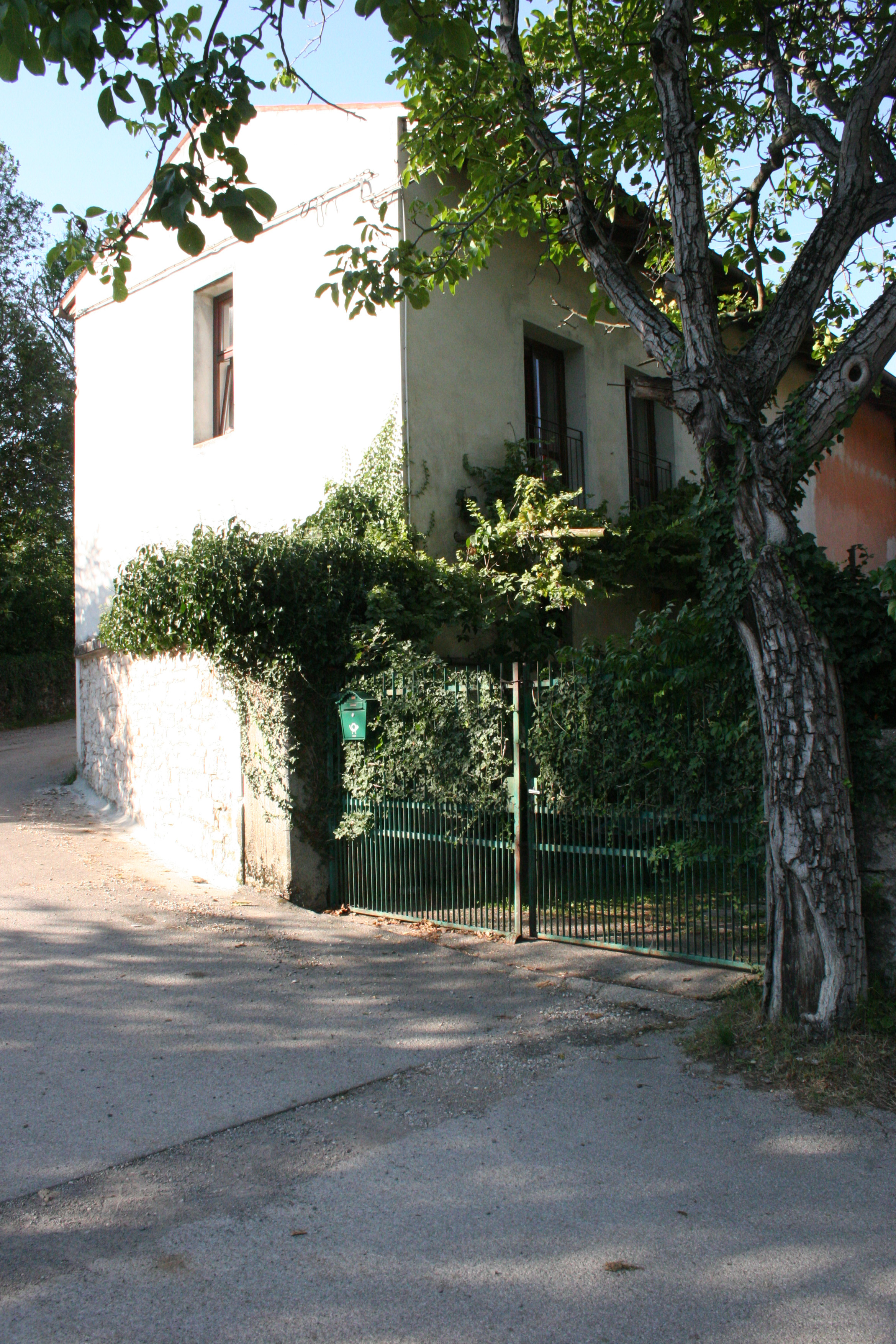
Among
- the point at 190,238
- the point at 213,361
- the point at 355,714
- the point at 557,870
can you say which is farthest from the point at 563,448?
the point at 190,238

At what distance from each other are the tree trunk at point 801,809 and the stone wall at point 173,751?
574 centimetres

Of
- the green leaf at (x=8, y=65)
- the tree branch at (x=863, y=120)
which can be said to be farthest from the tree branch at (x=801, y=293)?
the green leaf at (x=8, y=65)

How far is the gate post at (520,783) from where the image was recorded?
23.1 ft

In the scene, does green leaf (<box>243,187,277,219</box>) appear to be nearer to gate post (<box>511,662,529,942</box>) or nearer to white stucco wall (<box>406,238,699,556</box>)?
gate post (<box>511,662,529,942</box>)

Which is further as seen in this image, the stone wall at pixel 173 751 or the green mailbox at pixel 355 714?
the stone wall at pixel 173 751

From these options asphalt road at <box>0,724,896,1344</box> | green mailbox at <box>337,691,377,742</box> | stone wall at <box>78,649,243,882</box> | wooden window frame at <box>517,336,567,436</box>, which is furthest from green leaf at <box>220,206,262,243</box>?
wooden window frame at <box>517,336,567,436</box>

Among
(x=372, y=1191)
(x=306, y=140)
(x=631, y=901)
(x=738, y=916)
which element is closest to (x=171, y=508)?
(x=306, y=140)

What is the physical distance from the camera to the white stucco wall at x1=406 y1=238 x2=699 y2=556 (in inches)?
398

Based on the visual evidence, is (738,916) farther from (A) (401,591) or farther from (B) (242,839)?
(B) (242,839)

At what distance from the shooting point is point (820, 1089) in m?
4.43

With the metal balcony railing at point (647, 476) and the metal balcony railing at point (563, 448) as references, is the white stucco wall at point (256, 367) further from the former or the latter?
the metal balcony railing at point (647, 476)

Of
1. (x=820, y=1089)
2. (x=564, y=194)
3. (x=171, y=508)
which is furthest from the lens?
(x=171, y=508)

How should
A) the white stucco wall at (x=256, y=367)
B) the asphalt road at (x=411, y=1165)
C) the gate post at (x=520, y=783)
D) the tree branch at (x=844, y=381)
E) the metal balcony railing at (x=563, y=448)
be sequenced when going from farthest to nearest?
the metal balcony railing at (x=563, y=448)
the white stucco wall at (x=256, y=367)
the gate post at (x=520, y=783)
the tree branch at (x=844, y=381)
the asphalt road at (x=411, y=1165)

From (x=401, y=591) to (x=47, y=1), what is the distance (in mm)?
5540
